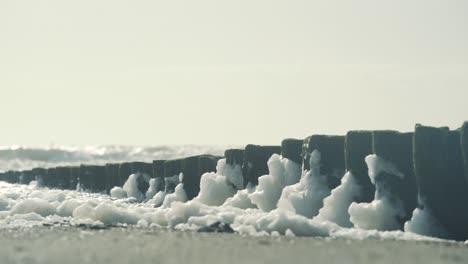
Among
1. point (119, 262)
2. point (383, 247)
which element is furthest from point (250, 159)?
point (119, 262)

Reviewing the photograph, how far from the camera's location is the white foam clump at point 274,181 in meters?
14.3

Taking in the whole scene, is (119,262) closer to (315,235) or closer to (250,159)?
(315,235)

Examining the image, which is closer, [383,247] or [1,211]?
[383,247]

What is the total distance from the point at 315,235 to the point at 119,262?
3.42 metres

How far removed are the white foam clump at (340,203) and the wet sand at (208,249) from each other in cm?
204

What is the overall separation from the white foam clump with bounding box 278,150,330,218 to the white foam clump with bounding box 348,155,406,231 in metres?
1.24

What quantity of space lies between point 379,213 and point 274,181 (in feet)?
9.12

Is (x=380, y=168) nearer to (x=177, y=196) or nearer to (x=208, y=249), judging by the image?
(x=208, y=249)

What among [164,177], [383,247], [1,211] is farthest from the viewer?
[164,177]

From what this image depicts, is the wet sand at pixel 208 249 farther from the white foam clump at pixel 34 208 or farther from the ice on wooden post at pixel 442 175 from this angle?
the white foam clump at pixel 34 208

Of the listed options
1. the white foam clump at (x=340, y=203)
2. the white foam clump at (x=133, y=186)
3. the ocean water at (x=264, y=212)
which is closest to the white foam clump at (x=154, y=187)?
the white foam clump at (x=133, y=186)

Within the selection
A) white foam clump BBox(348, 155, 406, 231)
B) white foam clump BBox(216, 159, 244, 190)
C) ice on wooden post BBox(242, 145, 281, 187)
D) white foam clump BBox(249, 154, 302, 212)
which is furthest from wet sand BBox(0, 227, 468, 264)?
white foam clump BBox(216, 159, 244, 190)

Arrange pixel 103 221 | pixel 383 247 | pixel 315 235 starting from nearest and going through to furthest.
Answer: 1. pixel 383 247
2. pixel 315 235
3. pixel 103 221

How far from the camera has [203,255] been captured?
886 centimetres
